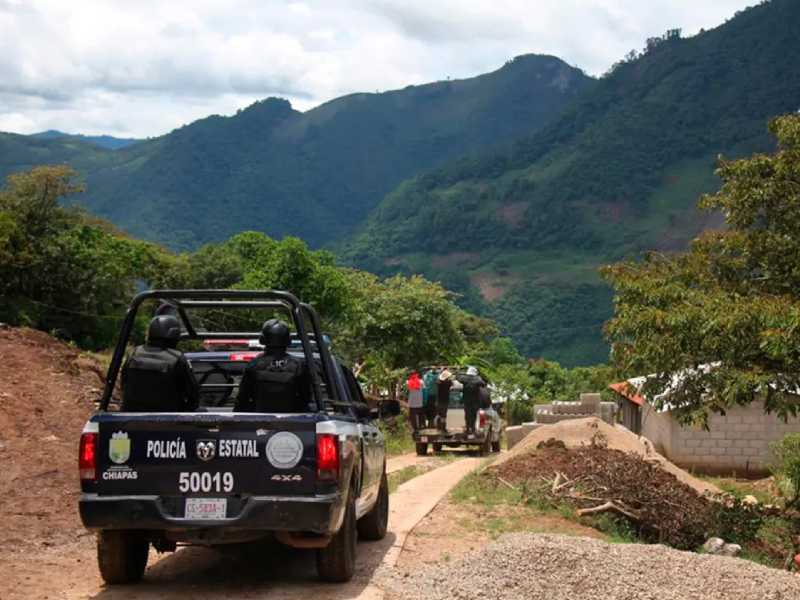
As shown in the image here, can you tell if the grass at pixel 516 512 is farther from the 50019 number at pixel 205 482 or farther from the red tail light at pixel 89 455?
the red tail light at pixel 89 455

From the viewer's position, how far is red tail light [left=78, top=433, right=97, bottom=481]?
28.5 feet

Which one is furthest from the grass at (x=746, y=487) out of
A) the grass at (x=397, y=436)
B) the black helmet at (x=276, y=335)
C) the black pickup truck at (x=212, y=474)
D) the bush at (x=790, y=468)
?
the black pickup truck at (x=212, y=474)

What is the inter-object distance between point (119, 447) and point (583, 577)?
151 inches

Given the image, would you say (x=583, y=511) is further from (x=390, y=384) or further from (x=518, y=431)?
(x=390, y=384)

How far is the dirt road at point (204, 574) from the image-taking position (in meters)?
8.95

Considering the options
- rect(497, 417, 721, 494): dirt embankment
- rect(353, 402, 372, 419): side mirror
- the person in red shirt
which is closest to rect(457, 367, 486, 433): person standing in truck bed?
the person in red shirt

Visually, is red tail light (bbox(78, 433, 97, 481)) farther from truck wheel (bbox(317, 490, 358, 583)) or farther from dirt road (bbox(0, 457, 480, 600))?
truck wheel (bbox(317, 490, 358, 583))

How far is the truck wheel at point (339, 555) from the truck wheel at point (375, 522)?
6.44 feet

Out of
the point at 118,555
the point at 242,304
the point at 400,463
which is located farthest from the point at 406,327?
the point at 118,555

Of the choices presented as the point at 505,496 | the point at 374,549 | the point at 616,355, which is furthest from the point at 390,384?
the point at 374,549

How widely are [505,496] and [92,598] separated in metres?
7.56

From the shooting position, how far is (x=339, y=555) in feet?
30.3

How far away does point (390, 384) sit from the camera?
47.7 meters

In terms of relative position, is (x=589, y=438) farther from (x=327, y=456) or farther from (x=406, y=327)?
(x=406, y=327)
